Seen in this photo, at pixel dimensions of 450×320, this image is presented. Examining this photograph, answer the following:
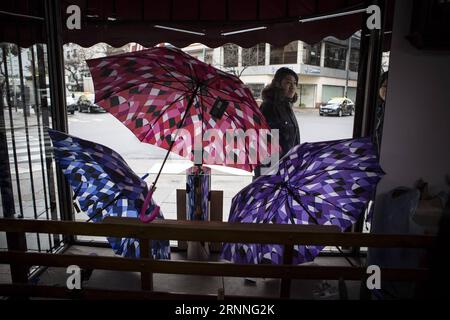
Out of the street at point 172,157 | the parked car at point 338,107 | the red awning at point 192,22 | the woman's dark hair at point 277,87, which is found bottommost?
the street at point 172,157

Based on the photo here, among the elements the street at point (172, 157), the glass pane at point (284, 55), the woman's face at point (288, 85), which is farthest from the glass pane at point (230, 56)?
the street at point (172, 157)

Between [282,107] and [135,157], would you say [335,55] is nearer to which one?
[282,107]

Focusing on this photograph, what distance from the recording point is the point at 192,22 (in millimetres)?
2590

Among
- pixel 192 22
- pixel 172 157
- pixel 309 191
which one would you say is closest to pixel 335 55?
pixel 192 22

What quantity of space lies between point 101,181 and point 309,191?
118 cm

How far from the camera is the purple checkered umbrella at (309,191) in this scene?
1594mm

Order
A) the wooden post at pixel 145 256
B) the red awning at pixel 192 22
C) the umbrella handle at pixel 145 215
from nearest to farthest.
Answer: the wooden post at pixel 145 256, the umbrella handle at pixel 145 215, the red awning at pixel 192 22

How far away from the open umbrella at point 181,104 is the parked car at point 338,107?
1.28 meters

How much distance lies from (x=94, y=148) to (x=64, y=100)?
134cm

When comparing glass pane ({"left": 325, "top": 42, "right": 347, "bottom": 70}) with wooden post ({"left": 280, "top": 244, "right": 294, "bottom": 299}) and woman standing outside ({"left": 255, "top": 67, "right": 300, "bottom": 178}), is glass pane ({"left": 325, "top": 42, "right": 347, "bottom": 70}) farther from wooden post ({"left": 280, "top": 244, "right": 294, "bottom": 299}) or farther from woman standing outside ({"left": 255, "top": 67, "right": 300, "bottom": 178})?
wooden post ({"left": 280, "top": 244, "right": 294, "bottom": 299})

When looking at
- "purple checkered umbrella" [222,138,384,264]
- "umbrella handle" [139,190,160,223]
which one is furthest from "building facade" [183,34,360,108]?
"umbrella handle" [139,190,160,223]

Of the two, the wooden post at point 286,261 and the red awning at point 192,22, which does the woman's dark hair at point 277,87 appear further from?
the wooden post at point 286,261
